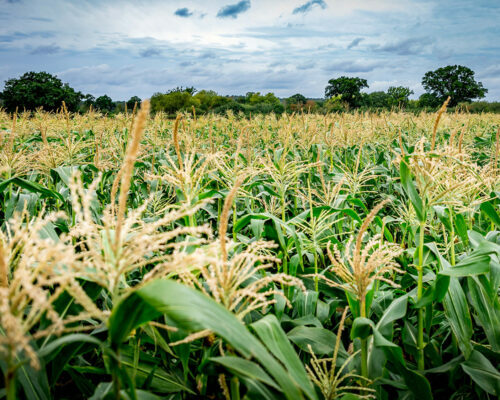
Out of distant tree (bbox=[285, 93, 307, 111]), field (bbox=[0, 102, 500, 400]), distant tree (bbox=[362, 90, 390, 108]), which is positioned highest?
distant tree (bbox=[362, 90, 390, 108])

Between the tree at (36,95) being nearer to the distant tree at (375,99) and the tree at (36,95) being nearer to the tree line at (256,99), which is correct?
the tree line at (256,99)

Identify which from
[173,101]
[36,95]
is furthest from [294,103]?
[36,95]

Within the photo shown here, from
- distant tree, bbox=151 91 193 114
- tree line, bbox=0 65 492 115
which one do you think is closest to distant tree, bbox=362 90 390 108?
tree line, bbox=0 65 492 115

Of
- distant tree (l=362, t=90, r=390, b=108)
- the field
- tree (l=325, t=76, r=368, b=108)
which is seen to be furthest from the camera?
tree (l=325, t=76, r=368, b=108)

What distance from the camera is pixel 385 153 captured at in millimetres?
7398

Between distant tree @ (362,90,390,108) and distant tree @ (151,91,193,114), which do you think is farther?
distant tree @ (362,90,390,108)

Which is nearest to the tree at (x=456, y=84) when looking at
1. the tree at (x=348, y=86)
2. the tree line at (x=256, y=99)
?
the tree line at (x=256, y=99)

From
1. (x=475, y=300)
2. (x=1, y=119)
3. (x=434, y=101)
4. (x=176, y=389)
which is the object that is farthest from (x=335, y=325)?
(x=434, y=101)

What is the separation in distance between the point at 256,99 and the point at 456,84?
47.7 meters

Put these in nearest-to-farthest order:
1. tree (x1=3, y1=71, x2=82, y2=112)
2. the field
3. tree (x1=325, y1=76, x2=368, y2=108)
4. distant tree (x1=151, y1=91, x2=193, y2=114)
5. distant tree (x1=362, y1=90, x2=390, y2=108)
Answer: the field → distant tree (x1=151, y1=91, x2=193, y2=114) → tree (x1=3, y1=71, x2=82, y2=112) → distant tree (x1=362, y1=90, x2=390, y2=108) → tree (x1=325, y1=76, x2=368, y2=108)

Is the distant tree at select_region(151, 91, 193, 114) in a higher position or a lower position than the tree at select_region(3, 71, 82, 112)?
lower

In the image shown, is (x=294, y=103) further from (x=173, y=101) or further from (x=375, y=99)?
(x=375, y=99)

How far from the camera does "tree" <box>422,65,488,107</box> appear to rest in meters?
69.5

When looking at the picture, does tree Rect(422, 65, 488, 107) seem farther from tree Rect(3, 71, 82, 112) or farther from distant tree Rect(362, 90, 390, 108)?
tree Rect(3, 71, 82, 112)
